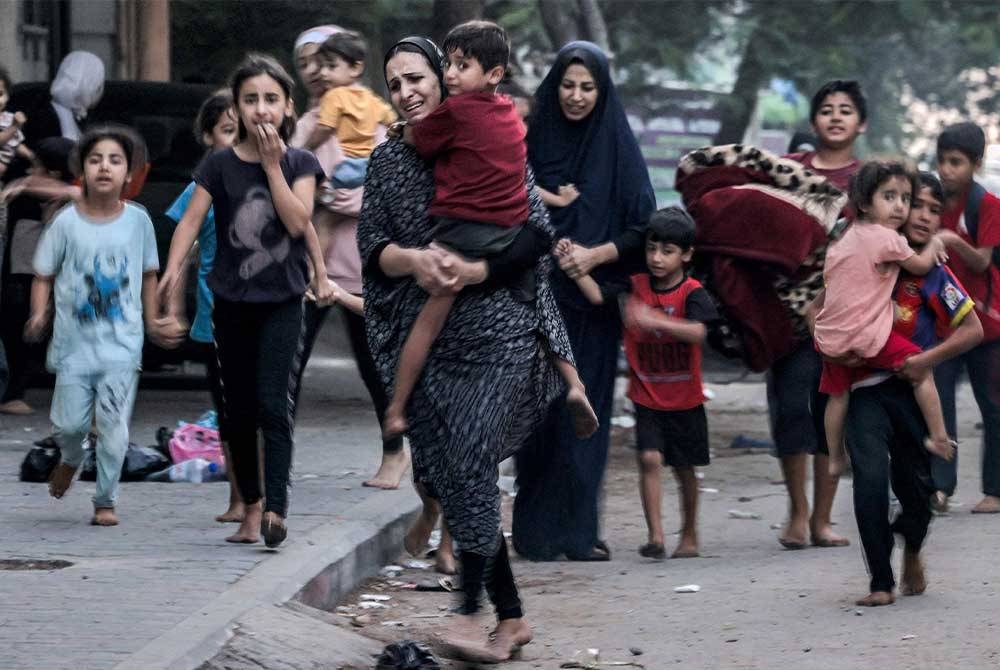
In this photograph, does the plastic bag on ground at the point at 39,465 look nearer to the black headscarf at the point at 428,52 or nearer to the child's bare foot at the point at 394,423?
the child's bare foot at the point at 394,423

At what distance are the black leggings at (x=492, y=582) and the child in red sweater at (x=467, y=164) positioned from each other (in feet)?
1.52

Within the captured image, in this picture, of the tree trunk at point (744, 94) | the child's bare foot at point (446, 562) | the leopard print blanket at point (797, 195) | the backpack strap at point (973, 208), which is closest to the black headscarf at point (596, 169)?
the leopard print blanket at point (797, 195)

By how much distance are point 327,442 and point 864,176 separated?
4.56 m

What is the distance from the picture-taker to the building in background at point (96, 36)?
14.9 m

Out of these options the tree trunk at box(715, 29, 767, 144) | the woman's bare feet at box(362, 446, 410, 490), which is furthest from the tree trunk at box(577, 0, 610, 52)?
the woman's bare feet at box(362, 446, 410, 490)

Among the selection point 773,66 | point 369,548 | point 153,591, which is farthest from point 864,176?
point 773,66

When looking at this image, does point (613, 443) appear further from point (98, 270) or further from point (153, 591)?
point (153, 591)

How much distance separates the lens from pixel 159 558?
21.2 ft

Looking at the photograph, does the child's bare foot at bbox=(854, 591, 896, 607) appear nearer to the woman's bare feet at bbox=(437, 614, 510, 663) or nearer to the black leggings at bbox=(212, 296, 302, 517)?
the woman's bare feet at bbox=(437, 614, 510, 663)

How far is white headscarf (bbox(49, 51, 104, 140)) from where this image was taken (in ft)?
36.7

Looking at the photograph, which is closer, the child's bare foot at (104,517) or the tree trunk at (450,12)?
the child's bare foot at (104,517)

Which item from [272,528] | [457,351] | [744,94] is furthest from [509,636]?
[744,94]

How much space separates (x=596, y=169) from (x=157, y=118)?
16.8 feet

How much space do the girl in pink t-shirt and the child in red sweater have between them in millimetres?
1445
